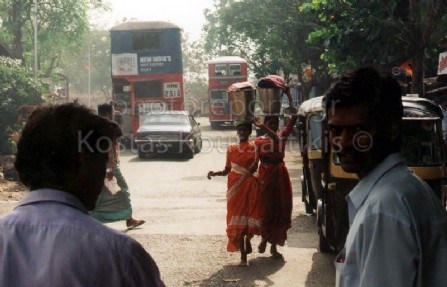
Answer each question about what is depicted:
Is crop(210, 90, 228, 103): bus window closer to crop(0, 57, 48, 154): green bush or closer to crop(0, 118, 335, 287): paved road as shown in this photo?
crop(0, 57, 48, 154): green bush

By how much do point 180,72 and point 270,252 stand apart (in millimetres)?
19103

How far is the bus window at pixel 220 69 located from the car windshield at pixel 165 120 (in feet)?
59.8

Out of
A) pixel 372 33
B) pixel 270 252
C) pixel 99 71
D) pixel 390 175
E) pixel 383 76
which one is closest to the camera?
pixel 390 175

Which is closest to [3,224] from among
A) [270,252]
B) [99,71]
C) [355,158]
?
[355,158]

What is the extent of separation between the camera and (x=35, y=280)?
6.28 feet

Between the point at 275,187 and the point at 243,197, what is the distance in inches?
25.4

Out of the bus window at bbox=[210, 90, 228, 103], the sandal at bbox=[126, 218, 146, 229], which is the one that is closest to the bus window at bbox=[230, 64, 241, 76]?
the bus window at bbox=[210, 90, 228, 103]

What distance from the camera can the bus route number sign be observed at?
27.0 m

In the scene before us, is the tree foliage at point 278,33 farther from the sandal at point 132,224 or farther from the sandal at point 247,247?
the sandal at point 247,247

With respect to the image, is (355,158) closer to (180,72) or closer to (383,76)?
(383,76)

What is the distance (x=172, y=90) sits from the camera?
2703 cm

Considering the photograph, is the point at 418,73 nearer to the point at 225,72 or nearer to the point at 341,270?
the point at 341,270

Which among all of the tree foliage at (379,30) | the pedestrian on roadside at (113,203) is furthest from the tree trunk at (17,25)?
the pedestrian on roadside at (113,203)

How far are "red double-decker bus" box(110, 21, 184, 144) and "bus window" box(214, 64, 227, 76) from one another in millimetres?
14460
